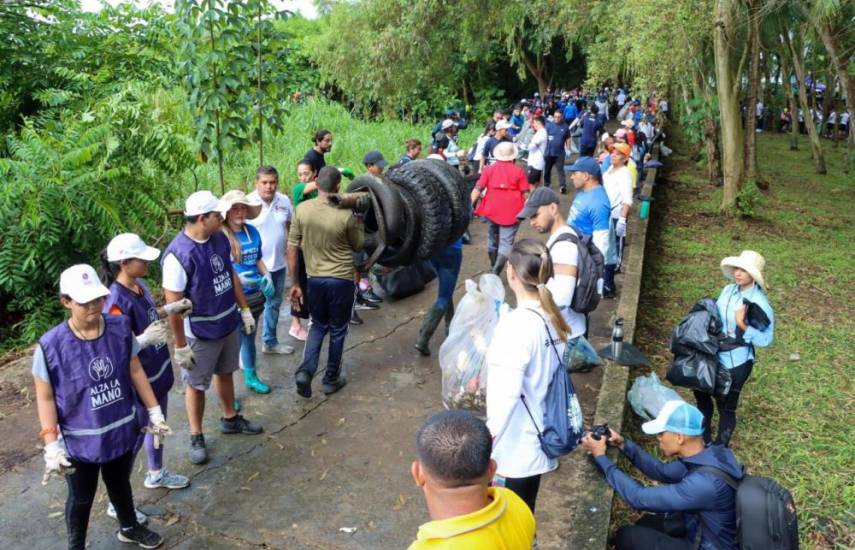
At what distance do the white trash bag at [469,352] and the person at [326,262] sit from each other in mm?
1066

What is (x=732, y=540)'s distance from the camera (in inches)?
137

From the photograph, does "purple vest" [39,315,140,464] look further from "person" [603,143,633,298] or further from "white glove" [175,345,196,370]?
"person" [603,143,633,298]

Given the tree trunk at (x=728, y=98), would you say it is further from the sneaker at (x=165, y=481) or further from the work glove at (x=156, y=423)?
the work glove at (x=156, y=423)

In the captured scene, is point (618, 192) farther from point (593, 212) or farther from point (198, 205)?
point (198, 205)

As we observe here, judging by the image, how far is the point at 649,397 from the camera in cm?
561

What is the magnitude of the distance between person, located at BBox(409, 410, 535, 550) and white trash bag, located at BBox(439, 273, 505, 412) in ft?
8.29

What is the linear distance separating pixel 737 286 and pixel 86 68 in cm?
932

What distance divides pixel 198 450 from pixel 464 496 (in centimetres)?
316

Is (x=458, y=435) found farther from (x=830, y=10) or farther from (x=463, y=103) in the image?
(x=463, y=103)

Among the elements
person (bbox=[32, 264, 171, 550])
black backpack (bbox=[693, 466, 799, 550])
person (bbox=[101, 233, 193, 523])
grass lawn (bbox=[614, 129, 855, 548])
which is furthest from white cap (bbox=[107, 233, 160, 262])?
grass lawn (bbox=[614, 129, 855, 548])

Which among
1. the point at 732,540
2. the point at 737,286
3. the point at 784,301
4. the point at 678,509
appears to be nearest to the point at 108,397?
the point at 678,509

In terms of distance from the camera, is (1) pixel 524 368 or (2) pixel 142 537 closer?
(1) pixel 524 368

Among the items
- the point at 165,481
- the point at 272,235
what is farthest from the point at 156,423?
the point at 272,235

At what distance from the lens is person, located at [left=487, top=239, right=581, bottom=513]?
3.19m
